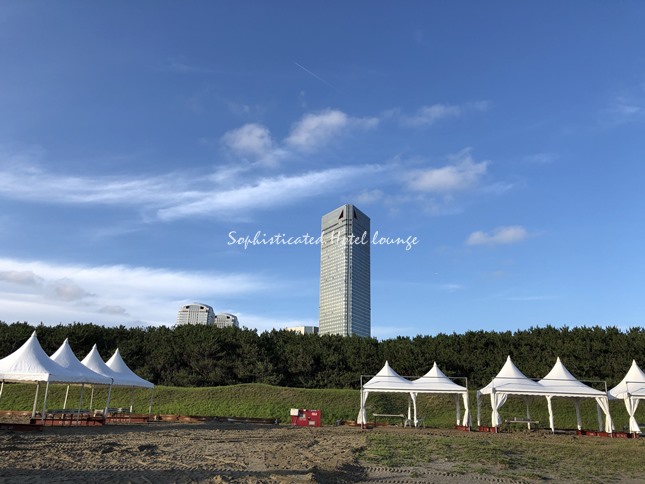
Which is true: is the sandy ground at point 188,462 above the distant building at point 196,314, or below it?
below

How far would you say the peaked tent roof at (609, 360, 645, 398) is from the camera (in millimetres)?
28141

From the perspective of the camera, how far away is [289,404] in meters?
38.2

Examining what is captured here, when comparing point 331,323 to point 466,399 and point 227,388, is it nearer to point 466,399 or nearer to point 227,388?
point 227,388

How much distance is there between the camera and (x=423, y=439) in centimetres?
2145

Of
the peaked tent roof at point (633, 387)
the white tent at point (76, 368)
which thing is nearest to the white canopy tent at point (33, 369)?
the white tent at point (76, 368)

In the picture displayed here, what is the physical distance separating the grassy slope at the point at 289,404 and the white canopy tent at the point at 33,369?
1473 centimetres

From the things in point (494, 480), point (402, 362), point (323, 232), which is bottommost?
point (494, 480)

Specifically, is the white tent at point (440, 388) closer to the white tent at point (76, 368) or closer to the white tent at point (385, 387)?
the white tent at point (385, 387)

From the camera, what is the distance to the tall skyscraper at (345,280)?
115 m

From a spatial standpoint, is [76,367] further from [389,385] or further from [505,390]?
[505,390]

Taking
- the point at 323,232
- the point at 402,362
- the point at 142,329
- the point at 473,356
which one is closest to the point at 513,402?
the point at 473,356

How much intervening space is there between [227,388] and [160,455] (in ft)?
88.8

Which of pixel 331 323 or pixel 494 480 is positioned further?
pixel 331 323

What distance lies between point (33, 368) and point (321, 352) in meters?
28.5
